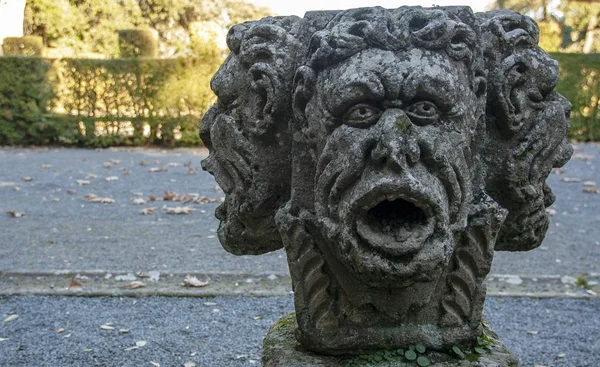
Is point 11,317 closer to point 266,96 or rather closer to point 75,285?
point 75,285

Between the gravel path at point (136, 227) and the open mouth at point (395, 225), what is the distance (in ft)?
11.5

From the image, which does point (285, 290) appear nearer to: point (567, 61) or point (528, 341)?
point (528, 341)

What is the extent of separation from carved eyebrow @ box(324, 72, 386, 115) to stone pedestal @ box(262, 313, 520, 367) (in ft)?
2.83

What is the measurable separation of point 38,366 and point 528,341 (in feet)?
9.84

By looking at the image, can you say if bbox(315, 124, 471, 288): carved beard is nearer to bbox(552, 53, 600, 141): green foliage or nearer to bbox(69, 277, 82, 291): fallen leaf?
bbox(69, 277, 82, 291): fallen leaf

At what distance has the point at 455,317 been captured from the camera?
2.29 metres

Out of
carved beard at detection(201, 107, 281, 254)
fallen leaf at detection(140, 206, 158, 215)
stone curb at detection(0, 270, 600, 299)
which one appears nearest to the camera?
carved beard at detection(201, 107, 281, 254)

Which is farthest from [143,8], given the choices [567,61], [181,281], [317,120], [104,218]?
[317,120]

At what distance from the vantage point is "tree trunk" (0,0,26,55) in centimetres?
1648

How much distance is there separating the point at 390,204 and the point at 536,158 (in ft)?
2.21

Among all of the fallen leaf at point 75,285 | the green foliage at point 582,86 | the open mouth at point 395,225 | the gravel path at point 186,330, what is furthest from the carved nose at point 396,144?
the green foliage at point 582,86

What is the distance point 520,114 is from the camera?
2.35 meters

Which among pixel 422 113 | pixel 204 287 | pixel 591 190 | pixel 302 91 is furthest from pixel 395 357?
pixel 591 190

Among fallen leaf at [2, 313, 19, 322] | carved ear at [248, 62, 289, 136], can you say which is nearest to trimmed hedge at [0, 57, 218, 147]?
fallen leaf at [2, 313, 19, 322]
